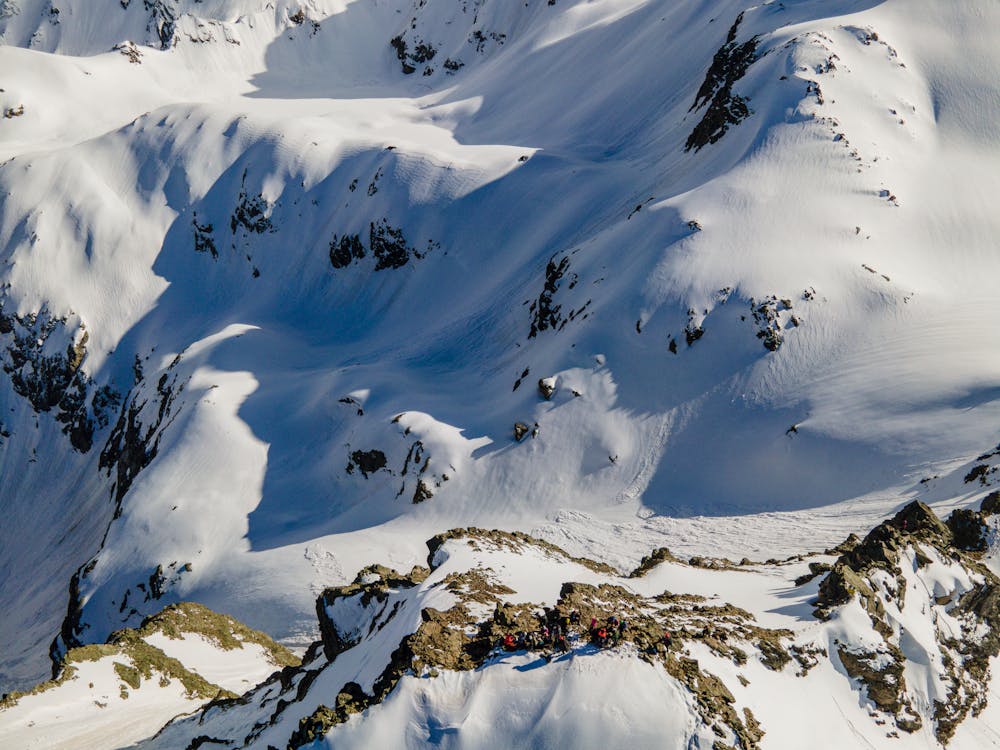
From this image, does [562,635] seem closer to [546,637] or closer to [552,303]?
[546,637]

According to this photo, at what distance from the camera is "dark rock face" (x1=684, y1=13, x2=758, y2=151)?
50.9 m

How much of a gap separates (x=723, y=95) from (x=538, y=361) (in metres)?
26.3

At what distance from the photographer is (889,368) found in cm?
3622

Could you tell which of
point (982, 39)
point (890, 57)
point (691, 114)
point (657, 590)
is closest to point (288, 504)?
point (657, 590)

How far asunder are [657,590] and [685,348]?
65.0 ft

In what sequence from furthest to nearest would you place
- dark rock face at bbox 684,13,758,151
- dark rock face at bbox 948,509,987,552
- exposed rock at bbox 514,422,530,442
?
dark rock face at bbox 684,13,758,151
exposed rock at bbox 514,422,530,442
dark rock face at bbox 948,509,987,552

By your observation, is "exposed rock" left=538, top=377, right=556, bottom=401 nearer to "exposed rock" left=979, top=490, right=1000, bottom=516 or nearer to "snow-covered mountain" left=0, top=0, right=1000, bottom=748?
"snow-covered mountain" left=0, top=0, right=1000, bottom=748

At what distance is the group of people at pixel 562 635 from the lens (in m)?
15.5

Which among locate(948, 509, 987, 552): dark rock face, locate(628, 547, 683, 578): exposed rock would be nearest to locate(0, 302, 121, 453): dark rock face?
locate(628, 547, 683, 578): exposed rock

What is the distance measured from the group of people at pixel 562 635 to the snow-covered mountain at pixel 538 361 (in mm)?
371

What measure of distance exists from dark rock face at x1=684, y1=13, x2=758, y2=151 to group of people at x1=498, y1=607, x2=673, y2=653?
4410 centimetres

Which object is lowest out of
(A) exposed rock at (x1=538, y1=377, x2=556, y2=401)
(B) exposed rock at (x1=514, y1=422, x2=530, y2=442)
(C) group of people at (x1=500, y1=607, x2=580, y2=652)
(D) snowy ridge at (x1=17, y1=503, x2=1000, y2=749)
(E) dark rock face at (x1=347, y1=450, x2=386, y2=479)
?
(E) dark rock face at (x1=347, y1=450, x2=386, y2=479)

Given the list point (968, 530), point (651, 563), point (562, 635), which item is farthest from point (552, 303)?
point (562, 635)

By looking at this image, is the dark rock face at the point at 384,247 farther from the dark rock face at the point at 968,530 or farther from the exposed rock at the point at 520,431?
the dark rock face at the point at 968,530
